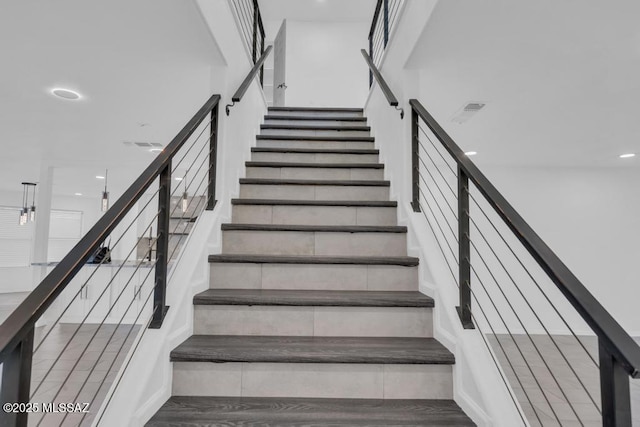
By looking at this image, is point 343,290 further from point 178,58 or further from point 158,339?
point 178,58

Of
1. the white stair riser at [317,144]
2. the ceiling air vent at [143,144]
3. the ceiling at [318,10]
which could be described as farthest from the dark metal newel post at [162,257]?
the ceiling at [318,10]

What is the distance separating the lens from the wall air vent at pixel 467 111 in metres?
3.03

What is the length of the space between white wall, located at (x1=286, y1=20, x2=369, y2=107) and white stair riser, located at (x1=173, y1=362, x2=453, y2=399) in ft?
17.9

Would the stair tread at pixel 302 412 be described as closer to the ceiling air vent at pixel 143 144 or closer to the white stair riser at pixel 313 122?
the white stair riser at pixel 313 122

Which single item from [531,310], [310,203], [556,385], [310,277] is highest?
[310,203]

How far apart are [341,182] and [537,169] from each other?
408 centimetres

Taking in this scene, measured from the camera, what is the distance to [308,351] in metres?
1.50

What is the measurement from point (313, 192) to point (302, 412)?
1692mm

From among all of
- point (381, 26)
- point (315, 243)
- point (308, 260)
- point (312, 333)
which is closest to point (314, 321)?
point (312, 333)

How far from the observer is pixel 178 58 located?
2.40 metres

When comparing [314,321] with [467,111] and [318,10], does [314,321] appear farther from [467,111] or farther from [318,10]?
[318,10]

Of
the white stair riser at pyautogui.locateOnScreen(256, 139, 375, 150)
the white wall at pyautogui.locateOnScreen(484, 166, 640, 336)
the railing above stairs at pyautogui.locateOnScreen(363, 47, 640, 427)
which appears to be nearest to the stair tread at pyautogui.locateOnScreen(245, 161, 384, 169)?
the railing above stairs at pyautogui.locateOnScreen(363, 47, 640, 427)

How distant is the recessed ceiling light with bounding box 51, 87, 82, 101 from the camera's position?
295 centimetres

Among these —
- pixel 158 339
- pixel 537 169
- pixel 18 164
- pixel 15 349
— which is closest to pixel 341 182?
pixel 158 339
